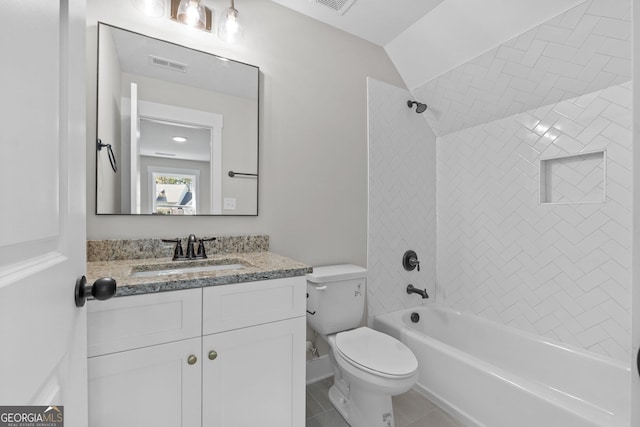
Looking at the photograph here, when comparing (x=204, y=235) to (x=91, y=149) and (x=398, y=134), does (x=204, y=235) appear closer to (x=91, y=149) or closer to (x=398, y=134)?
(x=91, y=149)

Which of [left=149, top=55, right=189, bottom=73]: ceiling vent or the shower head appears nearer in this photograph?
[left=149, top=55, right=189, bottom=73]: ceiling vent

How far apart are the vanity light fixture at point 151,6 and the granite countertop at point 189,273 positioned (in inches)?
49.2

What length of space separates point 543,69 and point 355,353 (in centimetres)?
203

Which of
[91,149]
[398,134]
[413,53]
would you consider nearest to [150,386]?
[91,149]

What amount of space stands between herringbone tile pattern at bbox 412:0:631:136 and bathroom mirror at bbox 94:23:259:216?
1.52 m

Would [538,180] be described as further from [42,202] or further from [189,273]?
[42,202]

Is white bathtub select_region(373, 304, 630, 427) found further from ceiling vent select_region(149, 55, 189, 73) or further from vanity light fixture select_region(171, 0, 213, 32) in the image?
vanity light fixture select_region(171, 0, 213, 32)

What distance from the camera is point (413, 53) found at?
2.23m

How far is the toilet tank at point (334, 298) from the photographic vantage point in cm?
176

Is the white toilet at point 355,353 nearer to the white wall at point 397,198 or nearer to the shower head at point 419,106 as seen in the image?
the white wall at point 397,198

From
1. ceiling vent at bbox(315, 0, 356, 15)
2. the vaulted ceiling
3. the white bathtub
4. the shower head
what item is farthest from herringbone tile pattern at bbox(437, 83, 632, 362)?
ceiling vent at bbox(315, 0, 356, 15)

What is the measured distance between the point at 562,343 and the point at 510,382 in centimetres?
70

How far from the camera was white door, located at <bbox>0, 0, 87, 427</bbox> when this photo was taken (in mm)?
342

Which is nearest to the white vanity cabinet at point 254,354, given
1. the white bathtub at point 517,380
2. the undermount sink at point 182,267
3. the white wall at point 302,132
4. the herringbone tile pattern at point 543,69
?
the undermount sink at point 182,267
